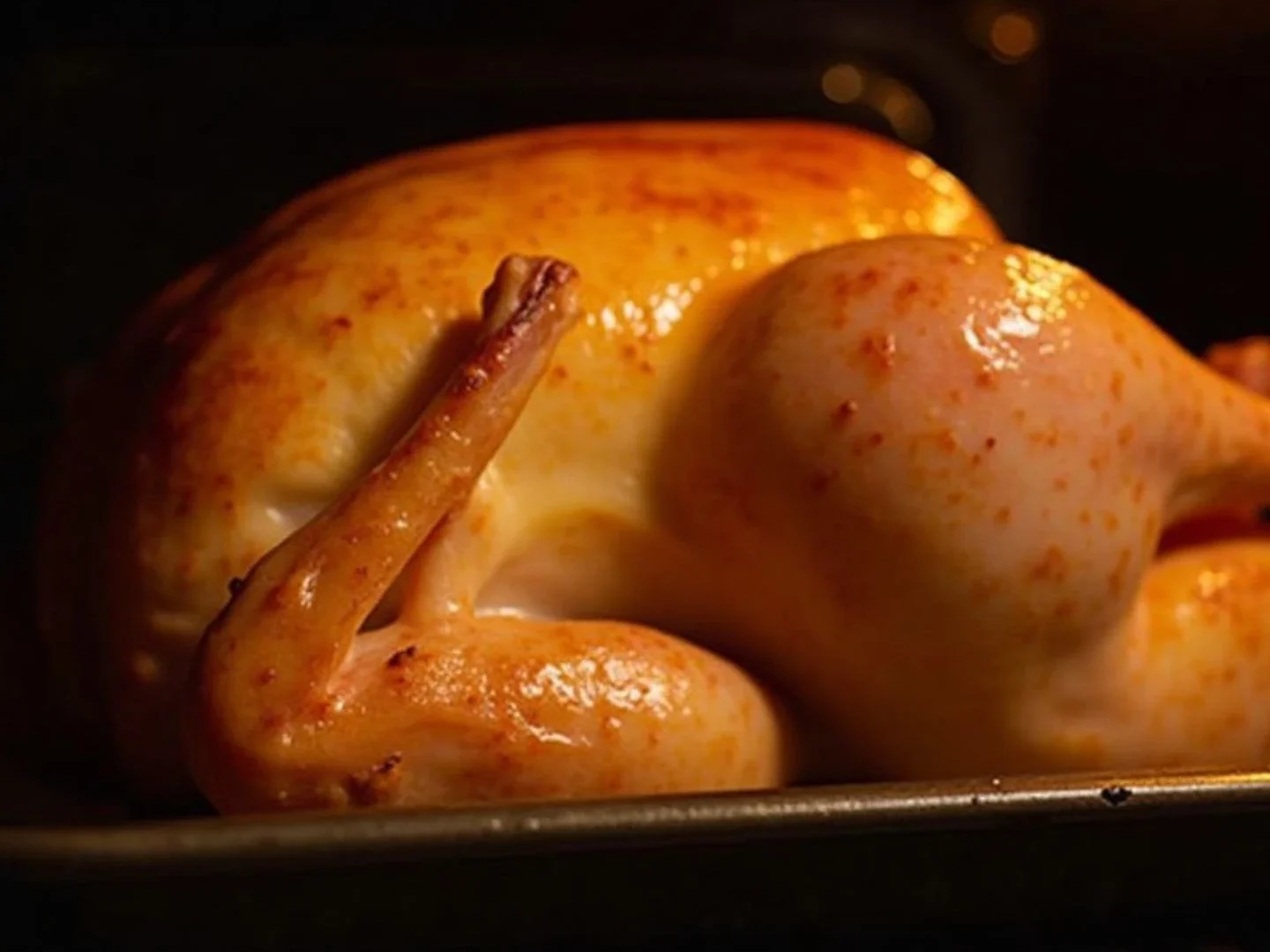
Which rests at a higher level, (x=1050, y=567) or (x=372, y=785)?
(x=1050, y=567)

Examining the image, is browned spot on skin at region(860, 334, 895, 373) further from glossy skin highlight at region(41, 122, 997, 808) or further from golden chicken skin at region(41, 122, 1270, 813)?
glossy skin highlight at region(41, 122, 997, 808)

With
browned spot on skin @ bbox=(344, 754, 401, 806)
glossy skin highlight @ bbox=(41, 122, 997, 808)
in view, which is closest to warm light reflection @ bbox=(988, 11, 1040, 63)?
glossy skin highlight @ bbox=(41, 122, 997, 808)

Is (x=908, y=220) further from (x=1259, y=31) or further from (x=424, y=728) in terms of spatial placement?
(x=1259, y=31)

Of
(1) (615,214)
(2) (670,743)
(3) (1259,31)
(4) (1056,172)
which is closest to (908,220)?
(1) (615,214)

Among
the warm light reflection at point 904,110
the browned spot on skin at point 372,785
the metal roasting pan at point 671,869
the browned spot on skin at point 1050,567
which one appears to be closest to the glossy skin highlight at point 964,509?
the browned spot on skin at point 1050,567

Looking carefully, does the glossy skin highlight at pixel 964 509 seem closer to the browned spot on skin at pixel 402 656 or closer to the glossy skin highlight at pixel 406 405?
the glossy skin highlight at pixel 406 405

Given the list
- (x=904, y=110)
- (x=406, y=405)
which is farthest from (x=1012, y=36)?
(x=406, y=405)

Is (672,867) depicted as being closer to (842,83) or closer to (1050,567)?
(1050,567)
